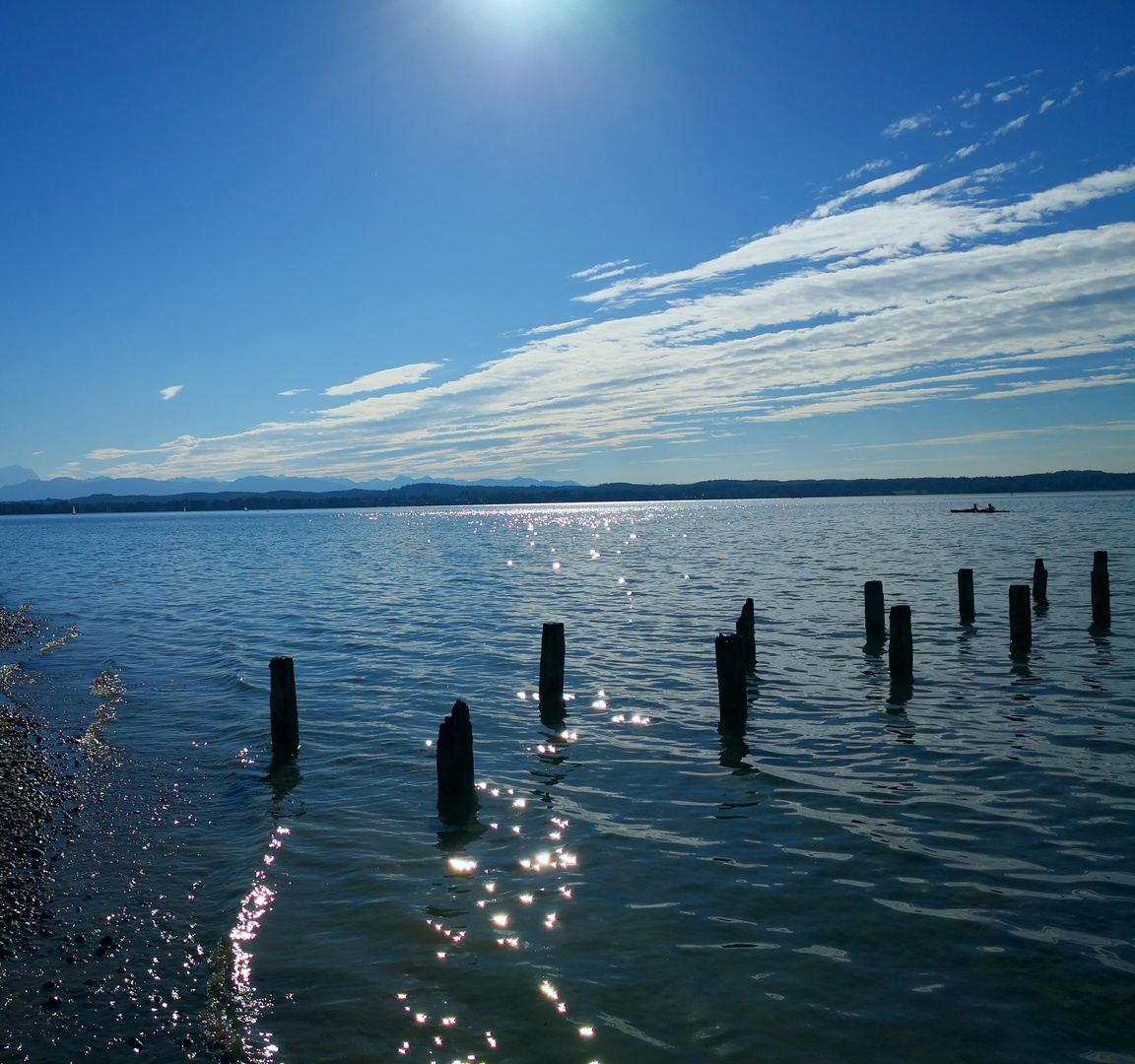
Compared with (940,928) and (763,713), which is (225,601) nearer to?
(763,713)

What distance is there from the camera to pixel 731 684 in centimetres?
1439

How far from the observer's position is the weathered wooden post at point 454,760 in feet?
37.3

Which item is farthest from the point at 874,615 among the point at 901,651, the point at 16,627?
the point at 16,627

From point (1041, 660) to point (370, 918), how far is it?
18.3m

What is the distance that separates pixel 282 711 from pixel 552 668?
17.8 ft

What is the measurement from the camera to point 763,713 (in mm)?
15750

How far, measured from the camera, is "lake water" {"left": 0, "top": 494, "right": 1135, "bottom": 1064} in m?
6.53

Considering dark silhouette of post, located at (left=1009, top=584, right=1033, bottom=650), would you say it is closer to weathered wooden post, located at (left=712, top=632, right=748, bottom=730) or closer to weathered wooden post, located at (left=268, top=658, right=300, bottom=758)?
weathered wooden post, located at (left=712, top=632, right=748, bottom=730)

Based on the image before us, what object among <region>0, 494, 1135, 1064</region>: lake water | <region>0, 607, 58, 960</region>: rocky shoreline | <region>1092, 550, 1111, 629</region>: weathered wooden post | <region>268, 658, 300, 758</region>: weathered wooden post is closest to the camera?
<region>0, 494, 1135, 1064</region>: lake water

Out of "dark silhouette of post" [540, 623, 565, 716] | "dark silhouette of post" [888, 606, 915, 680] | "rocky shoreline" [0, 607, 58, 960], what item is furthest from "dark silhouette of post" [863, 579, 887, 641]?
"rocky shoreline" [0, 607, 58, 960]

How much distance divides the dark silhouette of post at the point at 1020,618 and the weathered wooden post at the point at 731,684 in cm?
1025

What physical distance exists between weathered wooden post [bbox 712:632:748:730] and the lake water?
1.44 ft

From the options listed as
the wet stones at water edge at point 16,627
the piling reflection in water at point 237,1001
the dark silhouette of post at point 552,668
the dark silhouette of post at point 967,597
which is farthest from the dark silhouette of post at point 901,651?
the wet stones at water edge at point 16,627

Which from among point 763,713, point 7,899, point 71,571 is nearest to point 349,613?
point 763,713
